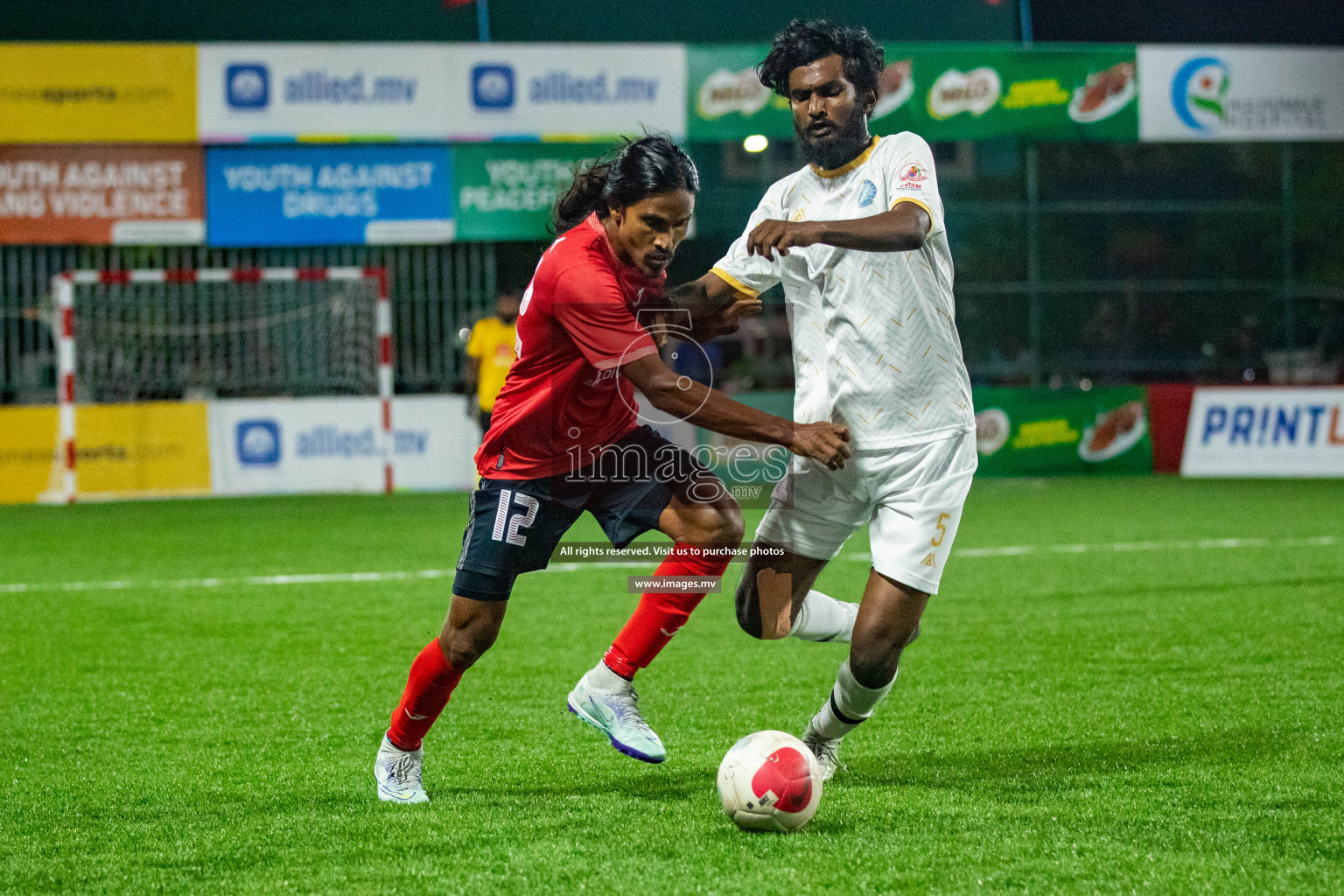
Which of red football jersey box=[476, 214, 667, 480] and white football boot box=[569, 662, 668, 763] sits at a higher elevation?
red football jersey box=[476, 214, 667, 480]

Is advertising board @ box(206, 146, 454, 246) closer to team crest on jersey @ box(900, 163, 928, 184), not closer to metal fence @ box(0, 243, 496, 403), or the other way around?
metal fence @ box(0, 243, 496, 403)

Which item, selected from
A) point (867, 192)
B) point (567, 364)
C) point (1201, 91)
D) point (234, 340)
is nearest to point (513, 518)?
point (567, 364)

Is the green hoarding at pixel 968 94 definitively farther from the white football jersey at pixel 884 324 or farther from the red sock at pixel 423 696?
the red sock at pixel 423 696

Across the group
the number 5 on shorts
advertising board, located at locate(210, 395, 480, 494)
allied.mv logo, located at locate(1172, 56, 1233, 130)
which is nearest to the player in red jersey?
the number 5 on shorts

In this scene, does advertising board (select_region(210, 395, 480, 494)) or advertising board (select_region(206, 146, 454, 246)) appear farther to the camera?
advertising board (select_region(206, 146, 454, 246))

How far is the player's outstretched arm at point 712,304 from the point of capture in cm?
420

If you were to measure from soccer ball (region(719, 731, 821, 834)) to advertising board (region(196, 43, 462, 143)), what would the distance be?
1229 centimetres

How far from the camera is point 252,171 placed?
48.7 feet

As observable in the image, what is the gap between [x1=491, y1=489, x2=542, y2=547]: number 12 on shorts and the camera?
398cm

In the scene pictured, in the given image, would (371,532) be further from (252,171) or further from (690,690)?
(690,690)

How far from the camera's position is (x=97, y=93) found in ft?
47.6

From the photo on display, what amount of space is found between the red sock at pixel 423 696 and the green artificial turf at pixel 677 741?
19 centimetres

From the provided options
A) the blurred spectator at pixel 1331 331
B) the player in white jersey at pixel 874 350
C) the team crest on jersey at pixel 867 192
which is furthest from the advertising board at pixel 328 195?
the team crest on jersey at pixel 867 192

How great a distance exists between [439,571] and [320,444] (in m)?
5.88
